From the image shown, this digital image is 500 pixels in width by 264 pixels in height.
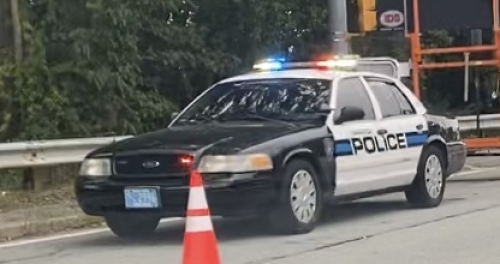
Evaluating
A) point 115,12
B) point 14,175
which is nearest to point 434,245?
point 14,175

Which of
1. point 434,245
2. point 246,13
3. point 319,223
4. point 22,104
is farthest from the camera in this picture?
point 246,13

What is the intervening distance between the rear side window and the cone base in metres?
5.05

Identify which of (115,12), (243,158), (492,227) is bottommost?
(492,227)

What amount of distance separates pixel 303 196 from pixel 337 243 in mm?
657

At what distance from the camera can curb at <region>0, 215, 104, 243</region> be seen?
11.9 metres

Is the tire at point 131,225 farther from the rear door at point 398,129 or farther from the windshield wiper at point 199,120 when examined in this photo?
the rear door at point 398,129

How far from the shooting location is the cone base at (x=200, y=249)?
26.1 ft

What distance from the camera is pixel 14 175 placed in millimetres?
15242

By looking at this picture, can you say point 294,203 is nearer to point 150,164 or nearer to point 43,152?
point 150,164

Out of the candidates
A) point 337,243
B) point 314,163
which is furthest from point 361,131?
point 337,243

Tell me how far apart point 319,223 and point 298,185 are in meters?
1.20

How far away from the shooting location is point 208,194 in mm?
10547

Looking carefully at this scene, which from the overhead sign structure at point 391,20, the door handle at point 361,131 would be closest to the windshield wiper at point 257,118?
the door handle at point 361,131

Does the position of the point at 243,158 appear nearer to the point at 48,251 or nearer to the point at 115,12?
the point at 48,251
